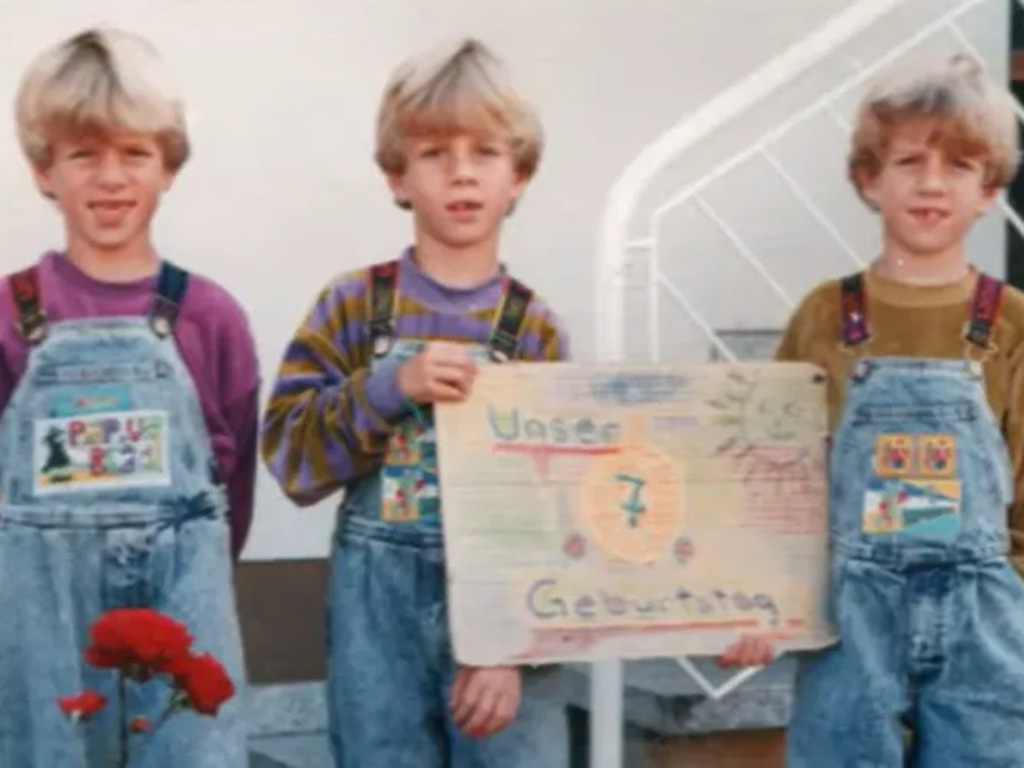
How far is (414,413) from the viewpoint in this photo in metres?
3.19

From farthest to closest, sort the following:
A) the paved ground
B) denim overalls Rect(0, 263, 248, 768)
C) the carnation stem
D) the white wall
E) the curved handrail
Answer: the white wall, the paved ground, the curved handrail, denim overalls Rect(0, 263, 248, 768), the carnation stem

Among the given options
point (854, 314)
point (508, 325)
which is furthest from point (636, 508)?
point (854, 314)

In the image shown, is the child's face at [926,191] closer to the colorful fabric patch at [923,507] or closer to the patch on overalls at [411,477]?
Answer: the colorful fabric patch at [923,507]

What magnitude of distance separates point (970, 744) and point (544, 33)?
1.96m

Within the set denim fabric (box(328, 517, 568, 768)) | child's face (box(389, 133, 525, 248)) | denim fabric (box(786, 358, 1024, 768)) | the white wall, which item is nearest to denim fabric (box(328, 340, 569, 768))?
denim fabric (box(328, 517, 568, 768))

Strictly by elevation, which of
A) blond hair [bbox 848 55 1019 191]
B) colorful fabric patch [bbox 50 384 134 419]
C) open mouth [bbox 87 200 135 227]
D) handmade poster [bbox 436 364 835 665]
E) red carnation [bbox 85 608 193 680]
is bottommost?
red carnation [bbox 85 608 193 680]

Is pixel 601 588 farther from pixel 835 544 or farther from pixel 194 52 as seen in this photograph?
pixel 194 52

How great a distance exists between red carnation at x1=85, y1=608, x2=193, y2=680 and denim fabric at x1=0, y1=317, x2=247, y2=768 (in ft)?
1.35

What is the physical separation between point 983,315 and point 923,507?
0.31m

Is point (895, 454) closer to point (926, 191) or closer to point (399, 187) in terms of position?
point (926, 191)

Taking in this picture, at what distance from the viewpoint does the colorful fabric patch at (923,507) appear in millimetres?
3211

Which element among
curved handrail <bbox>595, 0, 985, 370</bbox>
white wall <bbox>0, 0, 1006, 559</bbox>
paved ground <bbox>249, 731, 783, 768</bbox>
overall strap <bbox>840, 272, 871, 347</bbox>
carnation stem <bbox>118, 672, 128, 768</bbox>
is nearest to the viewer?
carnation stem <bbox>118, 672, 128, 768</bbox>

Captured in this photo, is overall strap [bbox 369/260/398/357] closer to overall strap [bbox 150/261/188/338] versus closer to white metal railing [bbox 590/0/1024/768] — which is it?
overall strap [bbox 150/261/188/338]

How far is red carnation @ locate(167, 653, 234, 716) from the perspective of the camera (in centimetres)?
276
